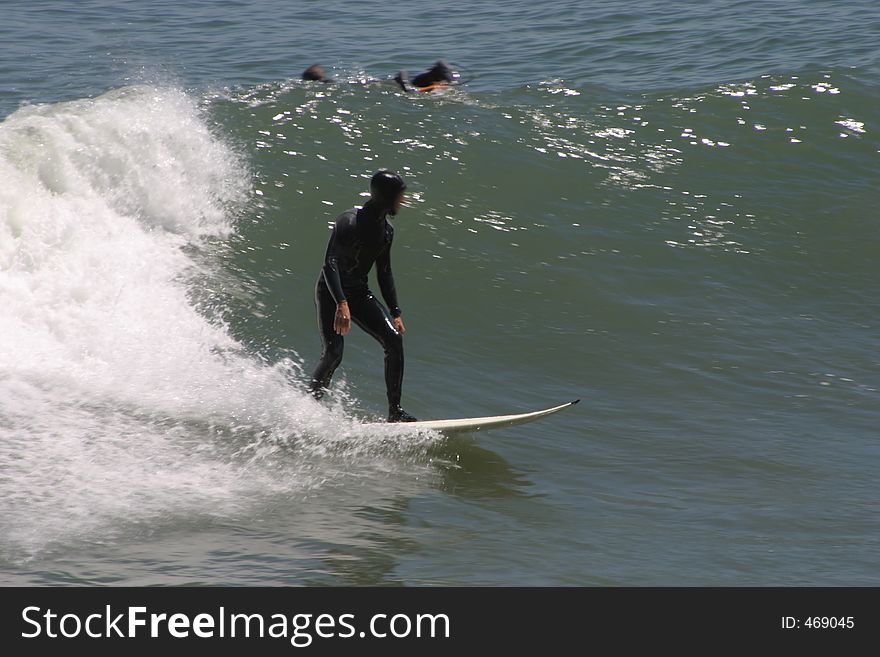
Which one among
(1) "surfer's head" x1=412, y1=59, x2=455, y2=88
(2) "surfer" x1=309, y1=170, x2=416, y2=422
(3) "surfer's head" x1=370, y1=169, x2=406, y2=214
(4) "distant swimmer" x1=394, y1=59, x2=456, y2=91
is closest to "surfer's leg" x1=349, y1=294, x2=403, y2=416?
(2) "surfer" x1=309, y1=170, x2=416, y2=422

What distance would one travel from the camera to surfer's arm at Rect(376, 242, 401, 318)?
7.13 m

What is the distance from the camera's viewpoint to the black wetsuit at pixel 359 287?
7000 mm

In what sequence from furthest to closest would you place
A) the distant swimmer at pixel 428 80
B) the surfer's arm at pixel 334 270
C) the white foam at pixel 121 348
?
1. the distant swimmer at pixel 428 80
2. the surfer's arm at pixel 334 270
3. the white foam at pixel 121 348

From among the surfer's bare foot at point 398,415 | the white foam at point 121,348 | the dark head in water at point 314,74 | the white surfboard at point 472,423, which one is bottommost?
the white surfboard at point 472,423

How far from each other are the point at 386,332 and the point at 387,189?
95 centimetres

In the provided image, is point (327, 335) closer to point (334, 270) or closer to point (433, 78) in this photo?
point (334, 270)

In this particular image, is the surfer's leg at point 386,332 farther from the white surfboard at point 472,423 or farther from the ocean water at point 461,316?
the ocean water at point 461,316

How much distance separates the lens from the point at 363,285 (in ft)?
23.6

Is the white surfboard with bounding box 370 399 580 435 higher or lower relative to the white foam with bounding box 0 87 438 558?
lower

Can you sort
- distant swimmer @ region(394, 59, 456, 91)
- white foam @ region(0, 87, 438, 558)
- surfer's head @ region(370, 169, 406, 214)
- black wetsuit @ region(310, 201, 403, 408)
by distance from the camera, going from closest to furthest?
white foam @ region(0, 87, 438, 558) < surfer's head @ region(370, 169, 406, 214) < black wetsuit @ region(310, 201, 403, 408) < distant swimmer @ region(394, 59, 456, 91)

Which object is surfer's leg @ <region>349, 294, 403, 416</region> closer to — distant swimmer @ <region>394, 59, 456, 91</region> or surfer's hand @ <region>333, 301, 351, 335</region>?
surfer's hand @ <region>333, 301, 351, 335</region>

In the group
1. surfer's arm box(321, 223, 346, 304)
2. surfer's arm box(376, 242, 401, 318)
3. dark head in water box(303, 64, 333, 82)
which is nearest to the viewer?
surfer's arm box(321, 223, 346, 304)

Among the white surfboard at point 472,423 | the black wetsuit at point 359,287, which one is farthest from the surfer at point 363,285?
the white surfboard at point 472,423

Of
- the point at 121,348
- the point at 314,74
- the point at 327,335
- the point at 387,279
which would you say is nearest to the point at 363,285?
the point at 387,279
